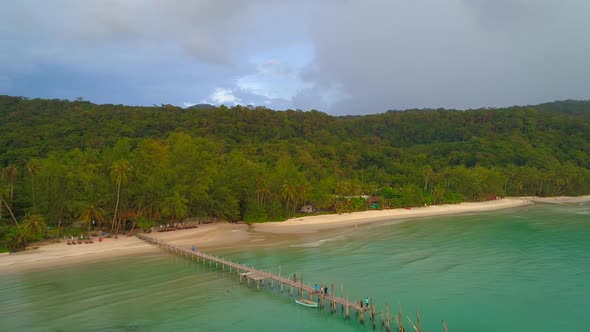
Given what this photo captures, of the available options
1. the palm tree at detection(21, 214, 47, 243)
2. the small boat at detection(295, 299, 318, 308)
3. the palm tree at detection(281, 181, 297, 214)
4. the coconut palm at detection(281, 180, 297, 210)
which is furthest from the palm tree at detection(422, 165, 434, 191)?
the palm tree at detection(21, 214, 47, 243)

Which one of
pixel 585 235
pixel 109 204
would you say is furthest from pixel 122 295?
pixel 585 235

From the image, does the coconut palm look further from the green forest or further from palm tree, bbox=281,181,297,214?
the green forest

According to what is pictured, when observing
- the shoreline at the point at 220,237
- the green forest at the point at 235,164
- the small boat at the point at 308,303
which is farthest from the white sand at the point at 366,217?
the small boat at the point at 308,303

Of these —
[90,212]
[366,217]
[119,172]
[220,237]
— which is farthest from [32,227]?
[366,217]

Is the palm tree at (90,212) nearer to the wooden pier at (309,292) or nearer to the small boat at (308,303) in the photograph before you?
the wooden pier at (309,292)

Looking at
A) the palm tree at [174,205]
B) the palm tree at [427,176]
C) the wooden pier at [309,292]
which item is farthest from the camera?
the palm tree at [427,176]
